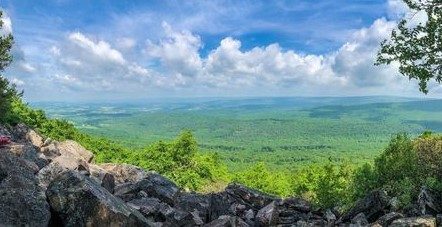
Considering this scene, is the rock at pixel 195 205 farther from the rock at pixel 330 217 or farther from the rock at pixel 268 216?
the rock at pixel 330 217

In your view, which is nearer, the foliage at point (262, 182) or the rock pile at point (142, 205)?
the rock pile at point (142, 205)

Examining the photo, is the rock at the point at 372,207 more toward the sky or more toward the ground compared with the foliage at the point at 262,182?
more toward the sky

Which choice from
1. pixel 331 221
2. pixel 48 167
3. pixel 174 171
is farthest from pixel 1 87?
pixel 174 171

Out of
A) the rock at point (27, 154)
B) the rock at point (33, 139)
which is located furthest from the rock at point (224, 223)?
the rock at point (33, 139)

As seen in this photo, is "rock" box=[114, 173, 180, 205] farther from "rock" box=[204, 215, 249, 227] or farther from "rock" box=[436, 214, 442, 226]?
"rock" box=[436, 214, 442, 226]

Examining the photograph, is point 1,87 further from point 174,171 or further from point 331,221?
point 174,171

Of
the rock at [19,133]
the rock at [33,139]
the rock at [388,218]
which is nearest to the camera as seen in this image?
the rock at [388,218]
